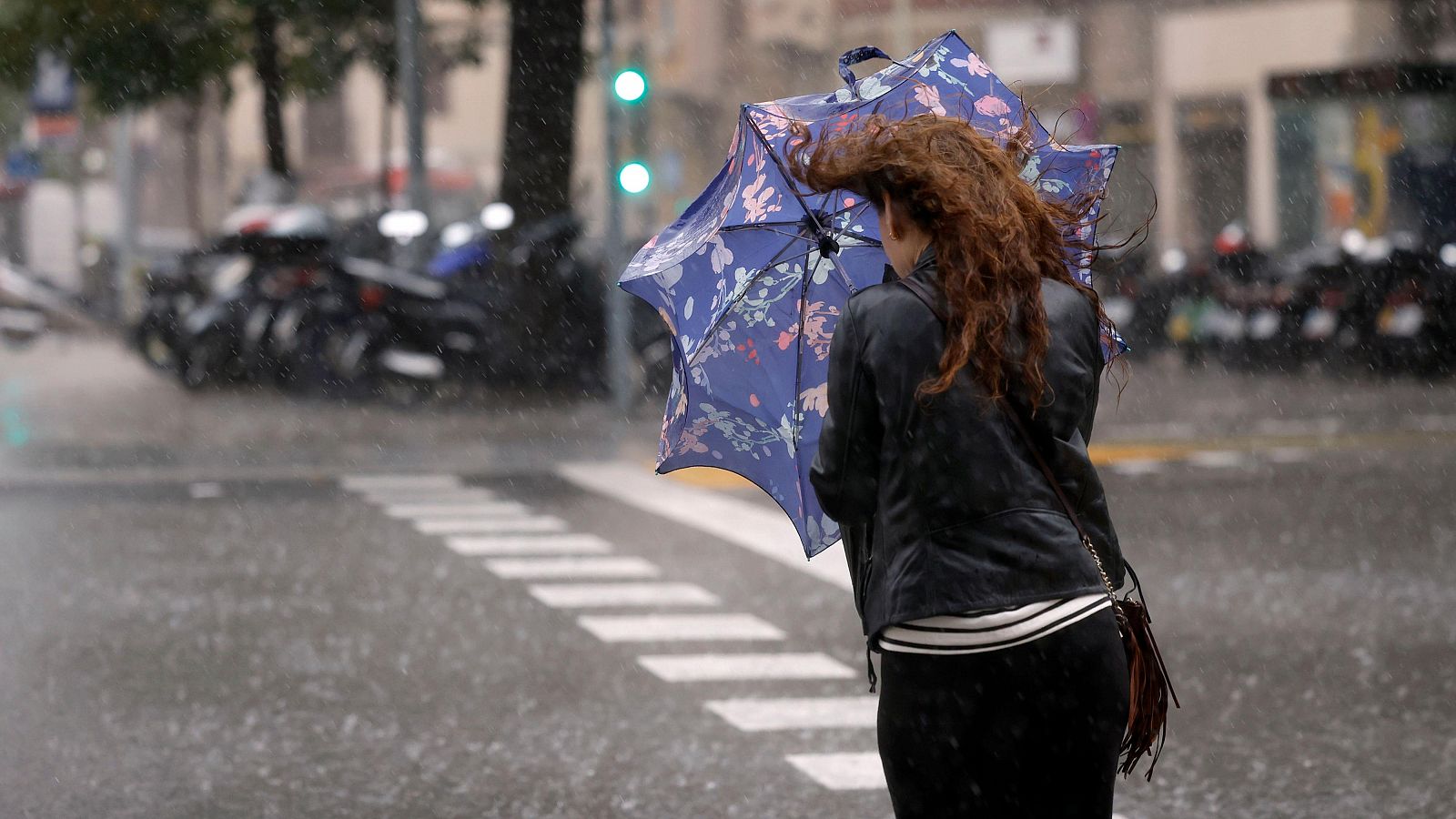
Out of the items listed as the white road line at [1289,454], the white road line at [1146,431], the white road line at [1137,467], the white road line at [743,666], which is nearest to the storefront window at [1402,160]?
the white road line at [1146,431]

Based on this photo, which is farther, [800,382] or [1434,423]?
[1434,423]

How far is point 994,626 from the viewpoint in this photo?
325cm

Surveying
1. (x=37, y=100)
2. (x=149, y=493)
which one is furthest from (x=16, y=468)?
(x=37, y=100)

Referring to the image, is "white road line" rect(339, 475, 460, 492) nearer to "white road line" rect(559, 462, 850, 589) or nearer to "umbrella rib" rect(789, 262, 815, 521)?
"white road line" rect(559, 462, 850, 589)

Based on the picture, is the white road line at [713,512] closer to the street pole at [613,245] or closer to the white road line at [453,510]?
the white road line at [453,510]

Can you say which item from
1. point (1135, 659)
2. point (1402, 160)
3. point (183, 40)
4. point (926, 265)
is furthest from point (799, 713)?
point (183, 40)

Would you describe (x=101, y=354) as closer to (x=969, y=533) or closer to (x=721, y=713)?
(x=721, y=713)

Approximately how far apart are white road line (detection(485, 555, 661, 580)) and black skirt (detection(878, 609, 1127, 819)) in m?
6.18

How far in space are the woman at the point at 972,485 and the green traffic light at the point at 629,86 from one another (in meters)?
13.2

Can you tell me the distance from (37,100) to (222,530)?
16.3 metres

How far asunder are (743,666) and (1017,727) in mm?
4256

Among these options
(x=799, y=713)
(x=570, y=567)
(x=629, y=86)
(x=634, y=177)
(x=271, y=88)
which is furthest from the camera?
(x=271, y=88)

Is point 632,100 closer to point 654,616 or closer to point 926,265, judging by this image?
point 654,616

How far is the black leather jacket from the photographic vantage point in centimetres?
325
